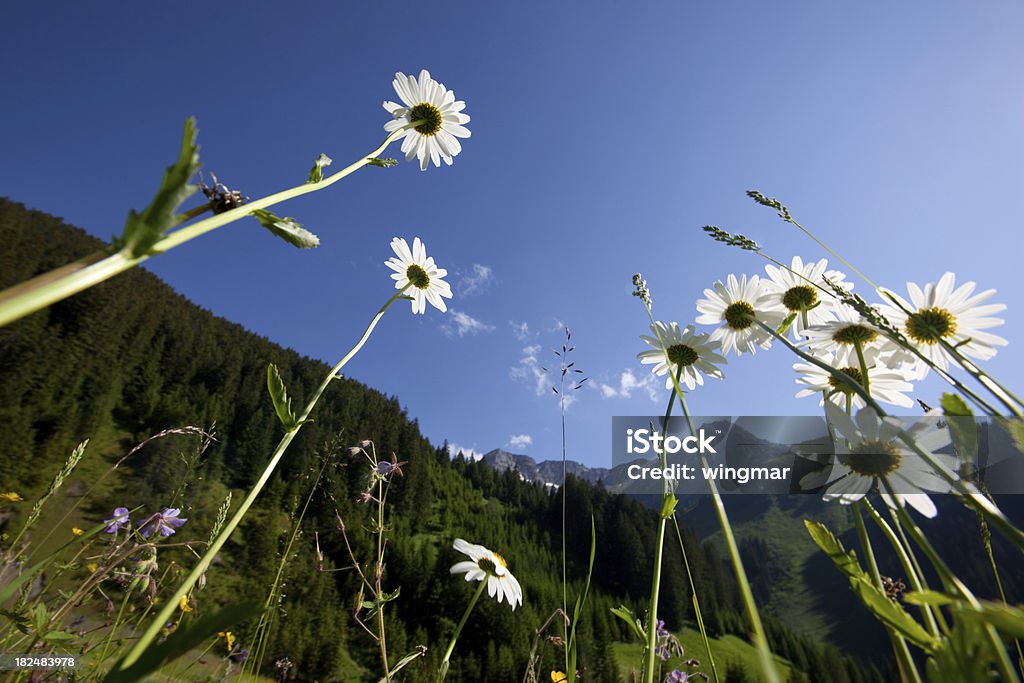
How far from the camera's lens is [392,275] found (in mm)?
1654

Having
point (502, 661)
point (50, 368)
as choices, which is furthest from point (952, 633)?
point (50, 368)

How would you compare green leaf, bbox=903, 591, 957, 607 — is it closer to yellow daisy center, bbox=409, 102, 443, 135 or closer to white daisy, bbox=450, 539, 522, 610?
white daisy, bbox=450, 539, 522, 610

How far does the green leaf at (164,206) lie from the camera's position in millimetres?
369

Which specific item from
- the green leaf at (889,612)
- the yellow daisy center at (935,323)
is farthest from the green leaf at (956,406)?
the yellow daisy center at (935,323)

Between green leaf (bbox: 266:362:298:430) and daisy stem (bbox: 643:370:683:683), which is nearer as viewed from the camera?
daisy stem (bbox: 643:370:683:683)

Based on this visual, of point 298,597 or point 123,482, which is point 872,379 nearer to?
point 298,597

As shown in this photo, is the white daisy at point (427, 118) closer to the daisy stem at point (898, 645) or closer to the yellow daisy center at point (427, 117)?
the yellow daisy center at point (427, 117)

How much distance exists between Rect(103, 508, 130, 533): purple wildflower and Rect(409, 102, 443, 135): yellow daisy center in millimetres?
1489

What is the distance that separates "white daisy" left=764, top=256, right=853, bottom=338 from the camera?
3.06ft

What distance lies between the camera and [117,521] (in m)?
1.55

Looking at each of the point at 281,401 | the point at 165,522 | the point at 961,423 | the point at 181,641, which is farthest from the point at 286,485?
the point at 961,423

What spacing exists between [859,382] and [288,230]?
3.16 ft

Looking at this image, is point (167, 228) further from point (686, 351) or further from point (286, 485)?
point (286, 485)

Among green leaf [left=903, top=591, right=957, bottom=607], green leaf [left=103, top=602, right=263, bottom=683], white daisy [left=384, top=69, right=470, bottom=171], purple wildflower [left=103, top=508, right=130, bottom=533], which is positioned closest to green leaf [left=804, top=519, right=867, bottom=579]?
green leaf [left=903, top=591, right=957, bottom=607]
